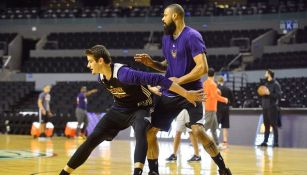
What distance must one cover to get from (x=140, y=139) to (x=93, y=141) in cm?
51

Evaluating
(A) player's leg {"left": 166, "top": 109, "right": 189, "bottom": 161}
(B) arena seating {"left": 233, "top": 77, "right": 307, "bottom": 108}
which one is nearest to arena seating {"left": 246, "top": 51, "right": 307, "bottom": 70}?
(B) arena seating {"left": 233, "top": 77, "right": 307, "bottom": 108}

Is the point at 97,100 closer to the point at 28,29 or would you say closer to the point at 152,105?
the point at 28,29

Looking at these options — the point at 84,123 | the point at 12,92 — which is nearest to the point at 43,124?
the point at 84,123

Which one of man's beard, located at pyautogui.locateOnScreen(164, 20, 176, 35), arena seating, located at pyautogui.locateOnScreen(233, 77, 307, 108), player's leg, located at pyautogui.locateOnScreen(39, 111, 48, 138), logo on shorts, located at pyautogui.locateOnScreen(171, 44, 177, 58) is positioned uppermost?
man's beard, located at pyautogui.locateOnScreen(164, 20, 176, 35)

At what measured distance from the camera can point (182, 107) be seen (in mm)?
6723

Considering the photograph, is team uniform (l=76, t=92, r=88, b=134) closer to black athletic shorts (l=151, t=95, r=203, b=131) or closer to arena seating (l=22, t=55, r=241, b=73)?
arena seating (l=22, t=55, r=241, b=73)

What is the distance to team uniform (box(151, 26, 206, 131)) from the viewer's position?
6641 millimetres

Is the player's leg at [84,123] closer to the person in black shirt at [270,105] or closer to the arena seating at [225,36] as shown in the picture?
the person in black shirt at [270,105]

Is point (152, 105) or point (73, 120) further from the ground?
point (152, 105)

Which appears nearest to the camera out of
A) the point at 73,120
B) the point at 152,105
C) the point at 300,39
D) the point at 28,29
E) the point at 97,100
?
the point at 152,105

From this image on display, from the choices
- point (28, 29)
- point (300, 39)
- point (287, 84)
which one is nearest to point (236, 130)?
point (287, 84)

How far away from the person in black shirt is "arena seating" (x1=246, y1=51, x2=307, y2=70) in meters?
10.4

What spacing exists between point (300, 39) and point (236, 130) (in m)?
13.8

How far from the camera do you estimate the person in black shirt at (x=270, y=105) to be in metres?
15.1
